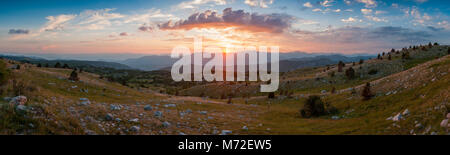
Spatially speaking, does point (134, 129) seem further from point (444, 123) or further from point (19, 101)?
point (444, 123)

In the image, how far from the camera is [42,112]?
9.16m

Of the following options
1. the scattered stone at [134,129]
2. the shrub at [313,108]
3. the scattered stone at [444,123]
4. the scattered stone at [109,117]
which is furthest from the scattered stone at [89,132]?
the shrub at [313,108]

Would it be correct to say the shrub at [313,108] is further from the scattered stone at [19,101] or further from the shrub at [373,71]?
the shrub at [373,71]

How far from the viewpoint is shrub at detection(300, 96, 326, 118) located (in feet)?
77.1

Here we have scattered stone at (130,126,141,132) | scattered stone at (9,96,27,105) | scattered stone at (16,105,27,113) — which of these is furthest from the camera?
scattered stone at (130,126,141,132)

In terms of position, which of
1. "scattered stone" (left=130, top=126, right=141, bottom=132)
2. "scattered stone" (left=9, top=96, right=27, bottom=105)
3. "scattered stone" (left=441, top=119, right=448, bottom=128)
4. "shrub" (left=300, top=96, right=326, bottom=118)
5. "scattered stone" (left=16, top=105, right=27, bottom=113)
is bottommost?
"shrub" (left=300, top=96, right=326, bottom=118)

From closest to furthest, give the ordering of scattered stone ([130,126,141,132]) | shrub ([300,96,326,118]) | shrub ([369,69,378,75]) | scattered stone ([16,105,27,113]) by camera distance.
Answer: scattered stone ([16,105,27,113]) < scattered stone ([130,126,141,132]) < shrub ([300,96,326,118]) < shrub ([369,69,378,75])

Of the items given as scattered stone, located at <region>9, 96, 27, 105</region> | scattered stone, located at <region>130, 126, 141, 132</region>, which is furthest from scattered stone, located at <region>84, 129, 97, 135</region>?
scattered stone, located at <region>9, 96, 27, 105</region>

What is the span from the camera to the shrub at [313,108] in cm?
2350

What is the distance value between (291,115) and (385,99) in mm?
9405

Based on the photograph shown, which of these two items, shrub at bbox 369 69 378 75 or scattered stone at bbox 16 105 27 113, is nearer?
scattered stone at bbox 16 105 27 113

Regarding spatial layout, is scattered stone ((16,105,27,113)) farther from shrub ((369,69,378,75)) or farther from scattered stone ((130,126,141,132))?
shrub ((369,69,378,75))
